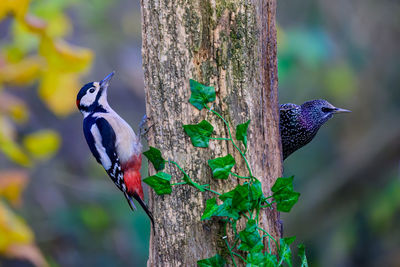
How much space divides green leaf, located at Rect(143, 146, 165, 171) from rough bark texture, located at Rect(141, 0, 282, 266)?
3cm

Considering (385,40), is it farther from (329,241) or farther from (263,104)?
(263,104)

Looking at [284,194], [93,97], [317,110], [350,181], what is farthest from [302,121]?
[350,181]

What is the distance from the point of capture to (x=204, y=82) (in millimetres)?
2115

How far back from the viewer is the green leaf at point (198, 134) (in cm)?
210

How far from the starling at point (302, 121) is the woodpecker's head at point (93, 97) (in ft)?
3.87

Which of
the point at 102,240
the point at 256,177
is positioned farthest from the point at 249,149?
the point at 102,240

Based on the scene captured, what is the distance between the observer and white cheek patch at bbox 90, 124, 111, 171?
309 cm

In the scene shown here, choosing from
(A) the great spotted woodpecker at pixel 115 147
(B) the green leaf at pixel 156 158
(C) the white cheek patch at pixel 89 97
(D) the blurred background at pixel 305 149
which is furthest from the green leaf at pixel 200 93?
(D) the blurred background at pixel 305 149

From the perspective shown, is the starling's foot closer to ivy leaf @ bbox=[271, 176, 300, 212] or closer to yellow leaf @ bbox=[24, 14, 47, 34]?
ivy leaf @ bbox=[271, 176, 300, 212]

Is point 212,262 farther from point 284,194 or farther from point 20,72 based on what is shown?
point 20,72

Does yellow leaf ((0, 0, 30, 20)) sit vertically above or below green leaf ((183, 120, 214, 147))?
above

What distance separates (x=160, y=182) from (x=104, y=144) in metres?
1.06

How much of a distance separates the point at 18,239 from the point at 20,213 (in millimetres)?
3400

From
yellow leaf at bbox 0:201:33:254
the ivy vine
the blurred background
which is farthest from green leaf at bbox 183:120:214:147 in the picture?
the blurred background
